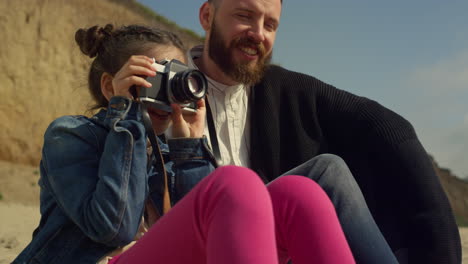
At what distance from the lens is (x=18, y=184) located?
7.58m

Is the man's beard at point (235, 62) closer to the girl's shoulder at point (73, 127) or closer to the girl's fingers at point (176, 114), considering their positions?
the girl's fingers at point (176, 114)

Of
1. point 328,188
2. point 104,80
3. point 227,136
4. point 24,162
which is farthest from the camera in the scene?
point 24,162

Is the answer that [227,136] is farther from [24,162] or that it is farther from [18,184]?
[24,162]


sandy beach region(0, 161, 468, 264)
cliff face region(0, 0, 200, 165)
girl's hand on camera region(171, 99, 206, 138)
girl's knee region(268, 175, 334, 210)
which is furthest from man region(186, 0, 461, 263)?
cliff face region(0, 0, 200, 165)

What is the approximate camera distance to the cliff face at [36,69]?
834 centimetres

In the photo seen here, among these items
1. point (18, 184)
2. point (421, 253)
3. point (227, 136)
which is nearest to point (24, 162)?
point (18, 184)

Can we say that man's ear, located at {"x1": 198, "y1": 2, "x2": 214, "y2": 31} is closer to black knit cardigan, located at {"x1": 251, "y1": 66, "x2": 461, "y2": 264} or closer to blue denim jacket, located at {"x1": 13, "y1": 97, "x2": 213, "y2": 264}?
black knit cardigan, located at {"x1": 251, "y1": 66, "x2": 461, "y2": 264}

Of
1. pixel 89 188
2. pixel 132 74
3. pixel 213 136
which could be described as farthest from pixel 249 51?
pixel 89 188

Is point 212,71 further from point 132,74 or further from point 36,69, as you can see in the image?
point 36,69

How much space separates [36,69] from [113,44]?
8.00 meters

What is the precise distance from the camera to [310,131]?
2010mm

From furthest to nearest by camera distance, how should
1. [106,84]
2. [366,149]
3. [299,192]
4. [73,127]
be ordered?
[366,149] → [106,84] → [73,127] → [299,192]

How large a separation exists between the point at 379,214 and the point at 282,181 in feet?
2.49

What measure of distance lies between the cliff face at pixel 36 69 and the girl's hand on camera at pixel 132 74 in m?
6.65
